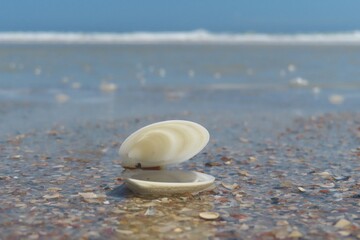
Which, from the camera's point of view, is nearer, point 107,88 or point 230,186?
point 230,186

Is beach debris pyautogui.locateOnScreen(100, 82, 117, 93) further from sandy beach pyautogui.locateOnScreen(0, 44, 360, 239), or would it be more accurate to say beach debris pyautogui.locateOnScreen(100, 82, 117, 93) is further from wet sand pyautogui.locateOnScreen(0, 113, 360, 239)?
wet sand pyautogui.locateOnScreen(0, 113, 360, 239)

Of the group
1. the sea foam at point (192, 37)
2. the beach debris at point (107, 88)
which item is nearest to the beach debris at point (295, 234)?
the beach debris at point (107, 88)

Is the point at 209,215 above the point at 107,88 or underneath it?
underneath

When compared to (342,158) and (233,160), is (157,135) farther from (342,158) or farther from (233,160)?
(342,158)

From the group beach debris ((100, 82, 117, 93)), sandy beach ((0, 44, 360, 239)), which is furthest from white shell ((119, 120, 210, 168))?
beach debris ((100, 82, 117, 93))

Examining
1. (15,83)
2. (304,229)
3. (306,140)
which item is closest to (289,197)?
(304,229)

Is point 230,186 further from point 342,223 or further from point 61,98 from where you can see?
point 61,98

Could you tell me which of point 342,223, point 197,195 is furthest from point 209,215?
point 342,223
